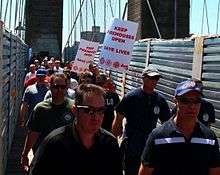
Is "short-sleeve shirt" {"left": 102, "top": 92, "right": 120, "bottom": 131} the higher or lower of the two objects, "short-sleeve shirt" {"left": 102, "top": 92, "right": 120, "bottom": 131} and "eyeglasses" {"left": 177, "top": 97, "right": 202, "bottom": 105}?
the lower

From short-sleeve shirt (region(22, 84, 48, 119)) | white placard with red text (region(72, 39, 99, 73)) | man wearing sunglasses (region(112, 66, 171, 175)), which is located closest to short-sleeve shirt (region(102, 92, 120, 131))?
short-sleeve shirt (region(22, 84, 48, 119))

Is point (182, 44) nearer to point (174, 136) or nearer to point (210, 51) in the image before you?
point (210, 51)

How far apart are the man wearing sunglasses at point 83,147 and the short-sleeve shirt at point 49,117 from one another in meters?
2.05

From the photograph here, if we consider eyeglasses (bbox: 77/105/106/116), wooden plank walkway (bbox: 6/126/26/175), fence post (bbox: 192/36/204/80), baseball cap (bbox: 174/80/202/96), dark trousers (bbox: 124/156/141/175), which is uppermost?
fence post (bbox: 192/36/204/80)

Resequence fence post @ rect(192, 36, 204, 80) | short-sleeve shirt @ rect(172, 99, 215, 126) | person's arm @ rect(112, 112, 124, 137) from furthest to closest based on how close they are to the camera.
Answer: fence post @ rect(192, 36, 204, 80) < person's arm @ rect(112, 112, 124, 137) < short-sleeve shirt @ rect(172, 99, 215, 126)

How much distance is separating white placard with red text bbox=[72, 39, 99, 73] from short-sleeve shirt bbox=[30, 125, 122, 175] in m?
10.5

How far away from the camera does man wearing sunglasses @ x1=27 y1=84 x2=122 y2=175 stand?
10.1 feet

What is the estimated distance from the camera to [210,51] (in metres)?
7.26

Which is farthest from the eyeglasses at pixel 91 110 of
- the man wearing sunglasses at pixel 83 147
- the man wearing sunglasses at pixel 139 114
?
the man wearing sunglasses at pixel 139 114

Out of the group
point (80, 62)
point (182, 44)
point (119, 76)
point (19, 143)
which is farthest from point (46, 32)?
point (182, 44)

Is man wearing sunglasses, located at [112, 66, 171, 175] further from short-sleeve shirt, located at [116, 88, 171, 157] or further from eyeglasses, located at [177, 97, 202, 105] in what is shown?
eyeglasses, located at [177, 97, 202, 105]

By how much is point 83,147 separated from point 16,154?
24.1 ft

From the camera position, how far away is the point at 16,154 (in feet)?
33.8

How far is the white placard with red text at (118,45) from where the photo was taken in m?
9.66
